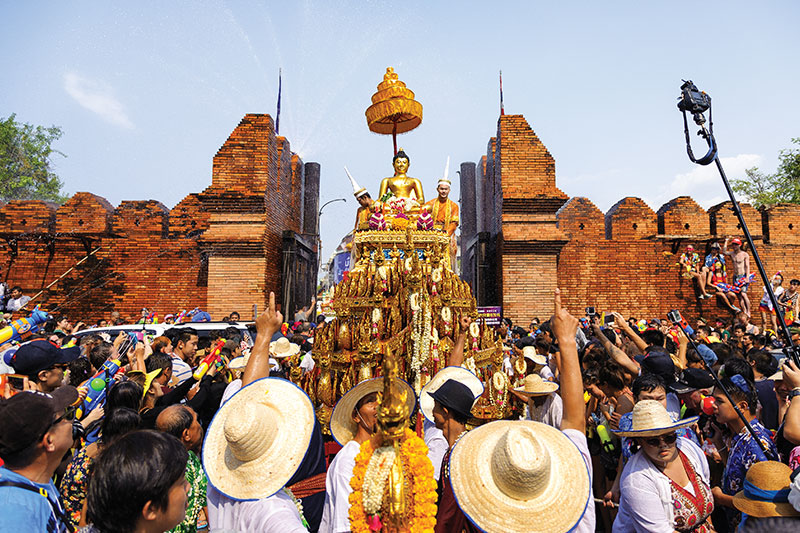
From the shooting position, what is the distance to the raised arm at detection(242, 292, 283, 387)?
10.6ft

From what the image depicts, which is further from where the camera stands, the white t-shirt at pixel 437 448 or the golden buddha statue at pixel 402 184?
the golden buddha statue at pixel 402 184

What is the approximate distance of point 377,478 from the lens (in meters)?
1.86

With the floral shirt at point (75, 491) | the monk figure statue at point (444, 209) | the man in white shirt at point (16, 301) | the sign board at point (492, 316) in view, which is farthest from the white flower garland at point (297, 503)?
the man in white shirt at point (16, 301)

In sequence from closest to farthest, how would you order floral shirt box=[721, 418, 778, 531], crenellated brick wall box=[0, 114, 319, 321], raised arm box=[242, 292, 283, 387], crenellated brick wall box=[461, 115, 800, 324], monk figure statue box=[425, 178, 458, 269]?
1. floral shirt box=[721, 418, 778, 531]
2. raised arm box=[242, 292, 283, 387]
3. monk figure statue box=[425, 178, 458, 269]
4. crenellated brick wall box=[461, 115, 800, 324]
5. crenellated brick wall box=[0, 114, 319, 321]

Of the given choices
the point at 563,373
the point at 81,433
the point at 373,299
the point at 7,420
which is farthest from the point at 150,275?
the point at 563,373

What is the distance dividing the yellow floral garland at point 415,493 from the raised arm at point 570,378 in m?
1.01

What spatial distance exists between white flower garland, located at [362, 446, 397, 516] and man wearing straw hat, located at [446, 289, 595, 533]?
12.6 inches

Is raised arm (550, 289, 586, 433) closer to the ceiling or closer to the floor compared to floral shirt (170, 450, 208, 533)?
closer to the ceiling

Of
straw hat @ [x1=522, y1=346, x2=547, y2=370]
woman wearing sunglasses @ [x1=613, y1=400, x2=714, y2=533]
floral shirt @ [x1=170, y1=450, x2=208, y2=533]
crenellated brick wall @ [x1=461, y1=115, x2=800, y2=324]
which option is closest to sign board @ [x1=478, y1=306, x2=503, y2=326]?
crenellated brick wall @ [x1=461, y1=115, x2=800, y2=324]

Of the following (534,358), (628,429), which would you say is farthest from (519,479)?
(534,358)

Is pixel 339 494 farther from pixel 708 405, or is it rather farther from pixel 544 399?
pixel 708 405

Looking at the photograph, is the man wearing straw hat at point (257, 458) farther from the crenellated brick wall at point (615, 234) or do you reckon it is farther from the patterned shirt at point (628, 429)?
the crenellated brick wall at point (615, 234)

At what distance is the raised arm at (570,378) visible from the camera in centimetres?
257

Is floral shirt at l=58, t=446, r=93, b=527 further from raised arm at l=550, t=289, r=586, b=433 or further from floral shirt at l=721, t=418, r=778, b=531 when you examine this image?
floral shirt at l=721, t=418, r=778, b=531
